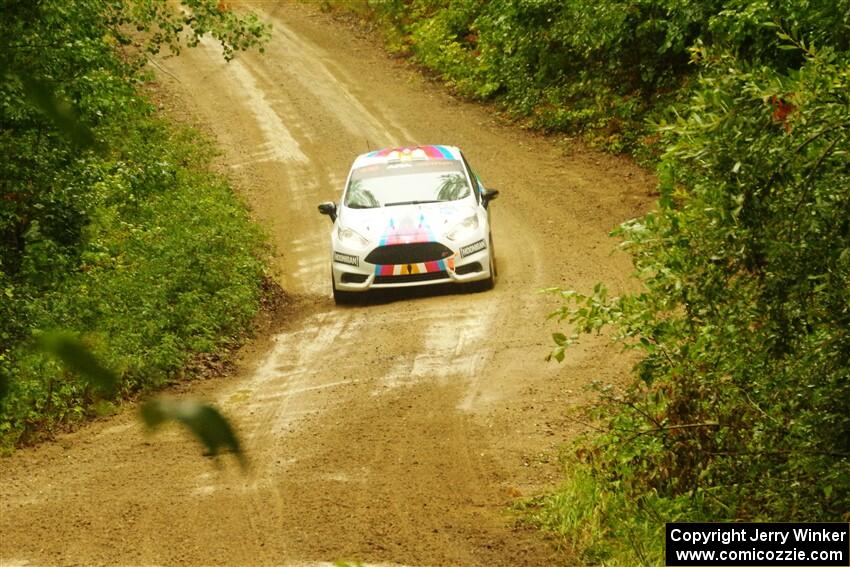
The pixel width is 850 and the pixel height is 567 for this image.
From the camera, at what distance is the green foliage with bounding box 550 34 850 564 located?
5848 mm

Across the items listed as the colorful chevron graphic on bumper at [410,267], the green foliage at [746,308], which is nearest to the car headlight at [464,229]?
the colorful chevron graphic on bumper at [410,267]

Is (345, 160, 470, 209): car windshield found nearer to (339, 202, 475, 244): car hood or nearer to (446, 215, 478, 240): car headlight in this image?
(339, 202, 475, 244): car hood

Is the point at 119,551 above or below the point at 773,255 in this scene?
below

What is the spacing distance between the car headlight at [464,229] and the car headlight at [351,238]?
1134mm

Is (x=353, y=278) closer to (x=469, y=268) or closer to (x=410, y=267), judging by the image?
(x=410, y=267)

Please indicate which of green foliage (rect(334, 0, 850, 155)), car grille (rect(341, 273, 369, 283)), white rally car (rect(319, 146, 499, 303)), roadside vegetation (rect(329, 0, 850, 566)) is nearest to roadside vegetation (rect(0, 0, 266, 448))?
car grille (rect(341, 273, 369, 283))

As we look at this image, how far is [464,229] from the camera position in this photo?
1498 cm

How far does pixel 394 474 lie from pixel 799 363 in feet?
11.8

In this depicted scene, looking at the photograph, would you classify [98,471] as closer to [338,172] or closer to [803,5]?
[803,5]

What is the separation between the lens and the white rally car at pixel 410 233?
48.6ft

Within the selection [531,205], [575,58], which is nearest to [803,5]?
[531,205]

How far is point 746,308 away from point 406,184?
31.8 ft

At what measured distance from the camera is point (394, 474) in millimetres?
8859

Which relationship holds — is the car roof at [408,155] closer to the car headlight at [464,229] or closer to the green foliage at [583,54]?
the car headlight at [464,229]
